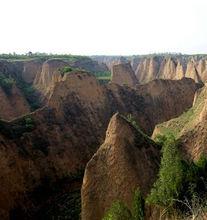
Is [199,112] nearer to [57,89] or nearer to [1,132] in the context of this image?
[1,132]

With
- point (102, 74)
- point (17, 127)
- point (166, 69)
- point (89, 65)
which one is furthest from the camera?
point (89, 65)

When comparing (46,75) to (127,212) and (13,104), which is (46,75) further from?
(127,212)

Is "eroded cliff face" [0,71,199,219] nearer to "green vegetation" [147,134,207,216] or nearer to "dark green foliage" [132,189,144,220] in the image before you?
"dark green foliage" [132,189,144,220]

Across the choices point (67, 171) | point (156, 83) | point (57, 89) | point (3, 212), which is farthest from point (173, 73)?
point (3, 212)

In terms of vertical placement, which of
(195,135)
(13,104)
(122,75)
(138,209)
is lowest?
(13,104)

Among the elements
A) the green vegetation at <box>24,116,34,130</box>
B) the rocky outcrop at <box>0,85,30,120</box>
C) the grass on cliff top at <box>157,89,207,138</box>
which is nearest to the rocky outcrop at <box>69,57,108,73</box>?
the rocky outcrop at <box>0,85,30,120</box>

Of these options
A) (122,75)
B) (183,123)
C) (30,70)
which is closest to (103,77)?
(122,75)

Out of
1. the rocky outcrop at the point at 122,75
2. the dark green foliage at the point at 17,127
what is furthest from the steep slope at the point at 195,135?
the rocky outcrop at the point at 122,75

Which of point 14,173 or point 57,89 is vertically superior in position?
point 57,89
